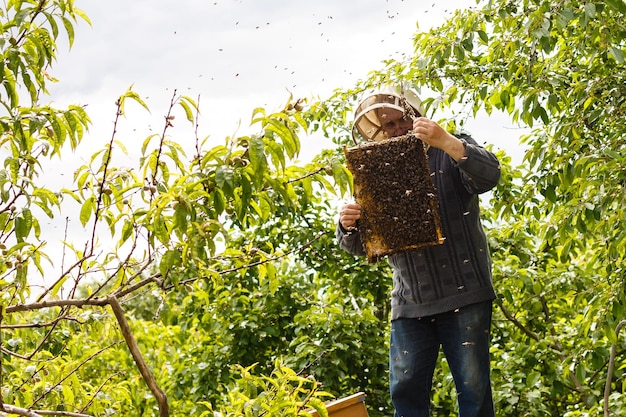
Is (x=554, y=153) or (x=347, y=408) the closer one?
(x=347, y=408)

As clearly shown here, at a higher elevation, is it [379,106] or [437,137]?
[379,106]

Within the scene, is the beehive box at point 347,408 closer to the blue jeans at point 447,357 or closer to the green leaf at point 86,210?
the blue jeans at point 447,357

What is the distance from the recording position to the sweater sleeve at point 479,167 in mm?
2299

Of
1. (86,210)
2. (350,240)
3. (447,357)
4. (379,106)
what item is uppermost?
(379,106)

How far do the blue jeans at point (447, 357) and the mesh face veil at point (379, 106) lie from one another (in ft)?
1.95

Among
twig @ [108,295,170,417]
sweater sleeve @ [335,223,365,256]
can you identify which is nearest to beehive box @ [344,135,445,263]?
sweater sleeve @ [335,223,365,256]

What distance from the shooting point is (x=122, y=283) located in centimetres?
238

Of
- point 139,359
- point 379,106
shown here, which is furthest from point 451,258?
point 139,359

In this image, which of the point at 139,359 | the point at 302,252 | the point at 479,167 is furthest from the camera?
the point at 302,252

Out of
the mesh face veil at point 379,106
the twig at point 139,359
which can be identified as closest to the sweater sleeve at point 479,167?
the mesh face veil at point 379,106

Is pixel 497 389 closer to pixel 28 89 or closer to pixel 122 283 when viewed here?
pixel 122 283

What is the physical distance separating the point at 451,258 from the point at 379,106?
0.50m

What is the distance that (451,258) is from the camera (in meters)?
2.42

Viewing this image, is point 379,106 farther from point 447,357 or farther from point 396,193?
point 447,357
